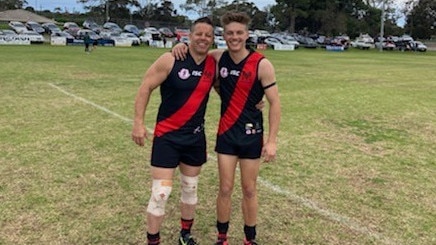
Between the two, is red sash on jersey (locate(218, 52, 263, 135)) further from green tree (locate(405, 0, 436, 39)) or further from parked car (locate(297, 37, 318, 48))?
green tree (locate(405, 0, 436, 39))

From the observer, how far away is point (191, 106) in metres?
3.52

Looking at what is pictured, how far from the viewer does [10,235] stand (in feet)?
12.9

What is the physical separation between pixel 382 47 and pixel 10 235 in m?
61.8

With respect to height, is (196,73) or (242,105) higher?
(196,73)

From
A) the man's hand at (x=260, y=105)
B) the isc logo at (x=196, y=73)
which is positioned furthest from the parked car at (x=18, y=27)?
the man's hand at (x=260, y=105)

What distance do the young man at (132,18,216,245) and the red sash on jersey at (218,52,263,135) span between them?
0.64 ft

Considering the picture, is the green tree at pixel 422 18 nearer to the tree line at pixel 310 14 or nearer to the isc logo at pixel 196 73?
the tree line at pixel 310 14

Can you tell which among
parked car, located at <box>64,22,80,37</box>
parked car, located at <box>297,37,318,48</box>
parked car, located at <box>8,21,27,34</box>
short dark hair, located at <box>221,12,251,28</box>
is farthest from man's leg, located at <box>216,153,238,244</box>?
parked car, located at <box>297,37,318,48</box>

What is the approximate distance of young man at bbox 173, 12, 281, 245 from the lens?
11.3 ft

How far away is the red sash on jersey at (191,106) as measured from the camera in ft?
11.5

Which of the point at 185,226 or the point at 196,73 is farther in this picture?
the point at 185,226

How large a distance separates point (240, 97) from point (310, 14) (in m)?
82.0

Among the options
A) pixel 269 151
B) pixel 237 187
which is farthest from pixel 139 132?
pixel 237 187

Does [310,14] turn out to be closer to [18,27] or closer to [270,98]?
[18,27]
